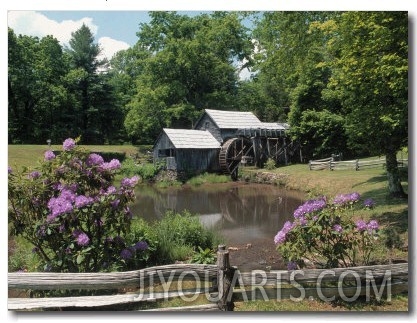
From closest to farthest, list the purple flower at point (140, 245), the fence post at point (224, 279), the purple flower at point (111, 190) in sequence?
the fence post at point (224, 279)
the purple flower at point (111, 190)
the purple flower at point (140, 245)

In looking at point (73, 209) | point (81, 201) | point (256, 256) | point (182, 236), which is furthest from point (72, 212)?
point (256, 256)

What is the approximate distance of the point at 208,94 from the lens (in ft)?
18.3

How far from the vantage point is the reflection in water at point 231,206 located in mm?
5543

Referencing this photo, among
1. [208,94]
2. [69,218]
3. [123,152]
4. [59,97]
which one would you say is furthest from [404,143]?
[59,97]

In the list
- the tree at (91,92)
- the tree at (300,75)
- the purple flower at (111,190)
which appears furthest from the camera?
the tree at (300,75)

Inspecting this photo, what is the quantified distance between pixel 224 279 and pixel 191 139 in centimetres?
375

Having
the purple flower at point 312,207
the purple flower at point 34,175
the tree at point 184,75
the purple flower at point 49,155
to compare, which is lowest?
the purple flower at point 312,207

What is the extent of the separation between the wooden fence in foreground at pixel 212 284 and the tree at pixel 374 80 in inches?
54.1

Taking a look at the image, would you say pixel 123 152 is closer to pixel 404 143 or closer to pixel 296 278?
pixel 296 278

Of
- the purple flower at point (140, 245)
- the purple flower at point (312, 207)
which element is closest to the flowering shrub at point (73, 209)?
the purple flower at point (140, 245)

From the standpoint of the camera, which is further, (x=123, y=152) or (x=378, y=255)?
(x=123, y=152)

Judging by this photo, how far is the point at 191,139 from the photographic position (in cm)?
691

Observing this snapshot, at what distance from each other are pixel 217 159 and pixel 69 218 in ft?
14.4

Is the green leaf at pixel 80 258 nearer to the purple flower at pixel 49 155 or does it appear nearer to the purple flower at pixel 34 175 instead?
the purple flower at pixel 34 175
